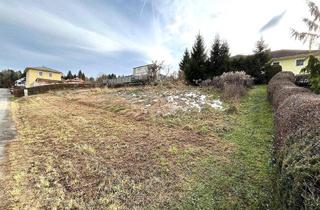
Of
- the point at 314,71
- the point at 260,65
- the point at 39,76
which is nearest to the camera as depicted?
the point at 314,71

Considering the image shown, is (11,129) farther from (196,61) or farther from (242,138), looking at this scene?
(196,61)

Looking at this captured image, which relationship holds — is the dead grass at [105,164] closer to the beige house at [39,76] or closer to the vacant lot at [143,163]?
the vacant lot at [143,163]

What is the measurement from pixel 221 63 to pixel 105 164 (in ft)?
51.2

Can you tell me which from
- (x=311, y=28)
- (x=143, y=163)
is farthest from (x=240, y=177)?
(x=311, y=28)

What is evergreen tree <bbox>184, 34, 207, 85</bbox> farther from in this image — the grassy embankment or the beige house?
the beige house

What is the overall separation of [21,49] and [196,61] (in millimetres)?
15358

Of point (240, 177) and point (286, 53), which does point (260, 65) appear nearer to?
point (286, 53)

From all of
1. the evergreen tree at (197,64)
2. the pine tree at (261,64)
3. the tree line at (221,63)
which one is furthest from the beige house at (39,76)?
the pine tree at (261,64)

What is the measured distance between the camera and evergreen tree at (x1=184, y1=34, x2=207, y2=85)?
1748 cm

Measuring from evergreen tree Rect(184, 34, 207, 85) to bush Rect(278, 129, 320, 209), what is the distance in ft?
51.4

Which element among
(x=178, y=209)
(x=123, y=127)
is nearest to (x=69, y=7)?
(x=123, y=127)

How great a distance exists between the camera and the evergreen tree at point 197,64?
688 inches

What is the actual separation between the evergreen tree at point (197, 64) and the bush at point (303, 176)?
15.7m

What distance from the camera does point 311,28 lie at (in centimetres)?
1252
